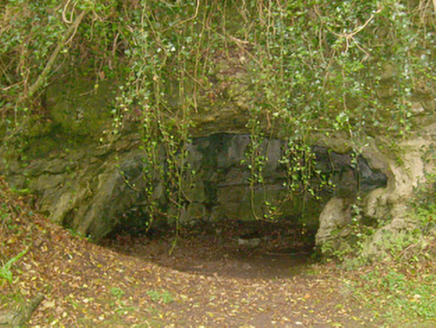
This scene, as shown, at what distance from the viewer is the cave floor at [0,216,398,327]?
12.3 feet

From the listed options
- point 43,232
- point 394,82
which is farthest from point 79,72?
point 394,82

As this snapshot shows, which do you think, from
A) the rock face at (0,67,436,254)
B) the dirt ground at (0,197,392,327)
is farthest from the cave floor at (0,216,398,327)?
the rock face at (0,67,436,254)

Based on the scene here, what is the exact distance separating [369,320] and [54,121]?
415cm

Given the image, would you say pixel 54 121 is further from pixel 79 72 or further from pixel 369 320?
pixel 369 320

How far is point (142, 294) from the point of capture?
422cm

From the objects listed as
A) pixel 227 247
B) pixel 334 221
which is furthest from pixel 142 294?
pixel 227 247

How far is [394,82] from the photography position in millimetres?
5035

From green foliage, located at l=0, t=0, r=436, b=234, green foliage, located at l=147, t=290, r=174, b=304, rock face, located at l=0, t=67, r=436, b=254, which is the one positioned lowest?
green foliage, located at l=147, t=290, r=174, b=304

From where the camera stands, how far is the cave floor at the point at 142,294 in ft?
12.3

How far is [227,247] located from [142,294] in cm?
520

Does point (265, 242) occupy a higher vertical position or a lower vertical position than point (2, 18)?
lower

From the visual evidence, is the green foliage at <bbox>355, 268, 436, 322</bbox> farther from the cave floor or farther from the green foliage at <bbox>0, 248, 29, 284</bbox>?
A: the green foliage at <bbox>0, 248, 29, 284</bbox>

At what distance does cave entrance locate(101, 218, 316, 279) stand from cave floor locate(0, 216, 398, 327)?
1.94 m

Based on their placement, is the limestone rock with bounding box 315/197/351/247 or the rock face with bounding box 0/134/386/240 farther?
the limestone rock with bounding box 315/197/351/247
